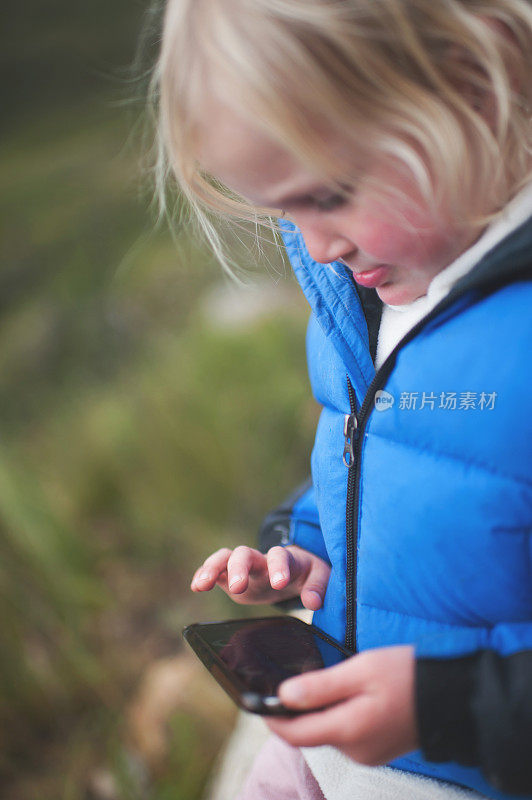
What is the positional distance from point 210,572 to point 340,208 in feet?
1.39

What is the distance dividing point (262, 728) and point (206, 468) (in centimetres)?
78

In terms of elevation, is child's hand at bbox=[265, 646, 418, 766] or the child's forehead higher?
the child's forehead

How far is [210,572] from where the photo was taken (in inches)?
29.8

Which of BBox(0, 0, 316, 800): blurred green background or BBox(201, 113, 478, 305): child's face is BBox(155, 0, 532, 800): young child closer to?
BBox(201, 113, 478, 305): child's face

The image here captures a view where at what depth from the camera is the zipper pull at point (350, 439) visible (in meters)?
0.68

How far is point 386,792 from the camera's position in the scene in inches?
26.1

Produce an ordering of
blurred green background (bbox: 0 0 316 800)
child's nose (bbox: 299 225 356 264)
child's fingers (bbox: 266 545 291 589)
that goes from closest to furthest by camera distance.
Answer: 1. child's nose (bbox: 299 225 356 264)
2. child's fingers (bbox: 266 545 291 589)
3. blurred green background (bbox: 0 0 316 800)

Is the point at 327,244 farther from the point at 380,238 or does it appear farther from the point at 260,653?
the point at 260,653

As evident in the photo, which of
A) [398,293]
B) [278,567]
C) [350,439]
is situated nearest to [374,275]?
[398,293]

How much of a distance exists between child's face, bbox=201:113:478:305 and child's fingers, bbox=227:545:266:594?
35cm

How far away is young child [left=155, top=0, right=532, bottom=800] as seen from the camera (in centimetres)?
52

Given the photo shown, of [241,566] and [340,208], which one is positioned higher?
[340,208]

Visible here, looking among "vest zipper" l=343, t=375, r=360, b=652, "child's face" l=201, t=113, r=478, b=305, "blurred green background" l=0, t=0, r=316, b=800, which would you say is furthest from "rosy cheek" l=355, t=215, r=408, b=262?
"blurred green background" l=0, t=0, r=316, b=800

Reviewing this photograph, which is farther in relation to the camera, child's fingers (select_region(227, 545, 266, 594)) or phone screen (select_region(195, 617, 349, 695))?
child's fingers (select_region(227, 545, 266, 594))
